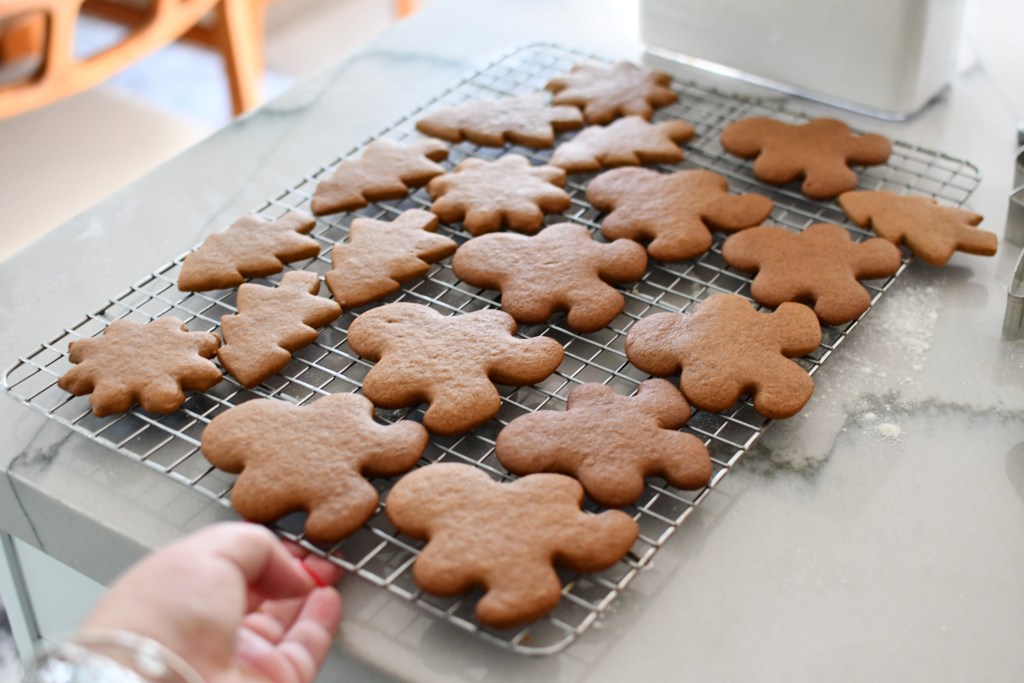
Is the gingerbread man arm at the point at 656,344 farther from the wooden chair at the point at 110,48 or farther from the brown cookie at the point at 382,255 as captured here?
the wooden chair at the point at 110,48

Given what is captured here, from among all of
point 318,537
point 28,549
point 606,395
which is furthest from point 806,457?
point 28,549

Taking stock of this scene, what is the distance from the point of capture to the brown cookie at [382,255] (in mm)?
1029

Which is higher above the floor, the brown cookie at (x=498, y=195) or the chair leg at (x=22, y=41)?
the brown cookie at (x=498, y=195)

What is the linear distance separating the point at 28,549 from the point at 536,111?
730mm

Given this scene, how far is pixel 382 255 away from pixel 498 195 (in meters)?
0.16

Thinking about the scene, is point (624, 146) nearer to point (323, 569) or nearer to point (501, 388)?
point (501, 388)

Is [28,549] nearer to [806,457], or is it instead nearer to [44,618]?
[44,618]

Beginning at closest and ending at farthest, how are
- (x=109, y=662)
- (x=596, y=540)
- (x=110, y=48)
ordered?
(x=109, y=662), (x=596, y=540), (x=110, y=48)

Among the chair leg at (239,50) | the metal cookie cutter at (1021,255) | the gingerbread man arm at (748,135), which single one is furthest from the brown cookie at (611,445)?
the chair leg at (239,50)

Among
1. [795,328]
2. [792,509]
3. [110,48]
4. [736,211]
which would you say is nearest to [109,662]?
[792,509]

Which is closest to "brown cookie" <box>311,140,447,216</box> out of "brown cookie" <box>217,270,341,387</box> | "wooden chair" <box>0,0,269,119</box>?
"brown cookie" <box>217,270,341,387</box>

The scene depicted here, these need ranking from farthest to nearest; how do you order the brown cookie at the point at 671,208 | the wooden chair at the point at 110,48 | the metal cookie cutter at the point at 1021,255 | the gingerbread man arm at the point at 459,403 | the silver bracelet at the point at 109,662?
1. the wooden chair at the point at 110,48
2. the brown cookie at the point at 671,208
3. the metal cookie cutter at the point at 1021,255
4. the gingerbread man arm at the point at 459,403
5. the silver bracelet at the point at 109,662

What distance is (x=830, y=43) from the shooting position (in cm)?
130

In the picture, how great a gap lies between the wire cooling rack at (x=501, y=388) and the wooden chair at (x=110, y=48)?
2.68 feet
